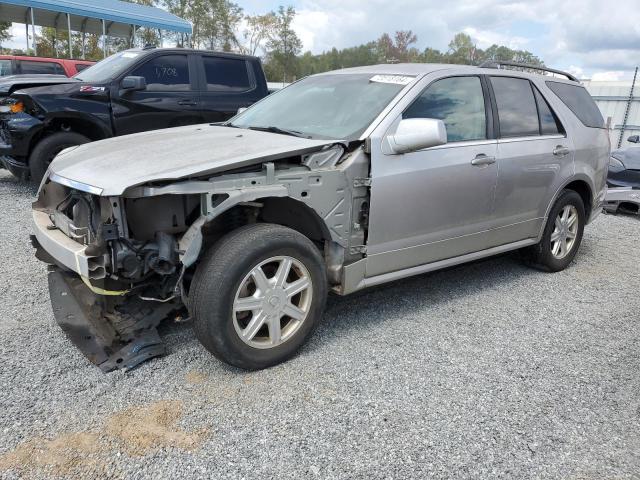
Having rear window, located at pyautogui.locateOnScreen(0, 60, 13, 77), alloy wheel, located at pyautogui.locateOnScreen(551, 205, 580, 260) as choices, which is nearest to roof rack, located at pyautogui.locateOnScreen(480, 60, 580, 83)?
alloy wheel, located at pyautogui.locateOnScreen(551, 205, 580, 260)

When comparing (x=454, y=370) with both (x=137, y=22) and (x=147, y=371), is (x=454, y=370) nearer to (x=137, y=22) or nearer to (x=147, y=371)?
(x=147, y=371)

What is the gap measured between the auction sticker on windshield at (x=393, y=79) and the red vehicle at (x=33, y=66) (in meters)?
9.78

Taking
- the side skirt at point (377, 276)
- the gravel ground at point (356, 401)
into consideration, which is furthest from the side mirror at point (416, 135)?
the gravel ground at point (356, 401)

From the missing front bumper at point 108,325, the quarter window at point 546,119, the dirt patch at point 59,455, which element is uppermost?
the quarter window at point 546,119

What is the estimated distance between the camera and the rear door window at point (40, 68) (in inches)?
433

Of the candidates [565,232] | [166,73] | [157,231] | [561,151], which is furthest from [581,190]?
[166,73]

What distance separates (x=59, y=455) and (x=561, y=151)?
14.4ft

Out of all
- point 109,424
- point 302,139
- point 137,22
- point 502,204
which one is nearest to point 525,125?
point 502,204

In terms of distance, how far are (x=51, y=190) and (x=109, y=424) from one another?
5.86 ft

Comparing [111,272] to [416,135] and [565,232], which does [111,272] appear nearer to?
[416,135]

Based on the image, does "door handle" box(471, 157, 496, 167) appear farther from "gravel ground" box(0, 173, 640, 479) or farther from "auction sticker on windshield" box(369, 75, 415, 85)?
"gravel ground" box(0, 173, 640, 479)

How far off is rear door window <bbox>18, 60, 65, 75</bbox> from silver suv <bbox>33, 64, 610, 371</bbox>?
8.88 metres

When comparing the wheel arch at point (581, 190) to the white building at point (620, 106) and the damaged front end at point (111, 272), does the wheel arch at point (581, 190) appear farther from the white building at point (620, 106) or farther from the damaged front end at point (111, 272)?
the white building at point (620, 106)

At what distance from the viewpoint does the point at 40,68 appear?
11.1 metres
